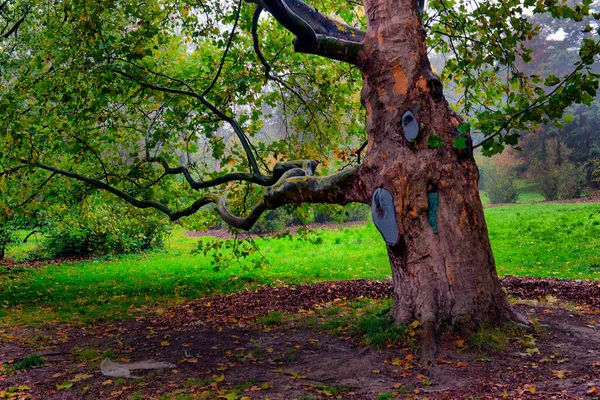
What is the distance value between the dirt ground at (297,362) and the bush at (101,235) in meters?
8.50

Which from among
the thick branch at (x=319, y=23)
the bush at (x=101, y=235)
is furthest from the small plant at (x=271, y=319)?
the bush at (x=101, y=235)

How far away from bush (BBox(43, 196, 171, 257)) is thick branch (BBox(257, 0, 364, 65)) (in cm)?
1038

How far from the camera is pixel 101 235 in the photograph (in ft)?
58.4

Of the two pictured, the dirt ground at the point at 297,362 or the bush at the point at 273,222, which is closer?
the dirt ground at the point at 297,362

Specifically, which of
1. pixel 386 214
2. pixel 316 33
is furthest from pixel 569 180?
pixel 386 214

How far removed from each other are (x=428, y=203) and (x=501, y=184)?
2688 centimetres

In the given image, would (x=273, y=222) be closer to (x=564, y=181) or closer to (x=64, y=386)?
(x=564, y=181)

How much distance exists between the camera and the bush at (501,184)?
29391 millimetres

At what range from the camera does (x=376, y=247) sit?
614 inches

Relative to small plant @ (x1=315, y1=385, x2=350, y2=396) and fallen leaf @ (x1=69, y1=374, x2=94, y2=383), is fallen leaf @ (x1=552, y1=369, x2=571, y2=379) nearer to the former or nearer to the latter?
small plant @ (x1=315, y1=385, x2=350, y2=396)

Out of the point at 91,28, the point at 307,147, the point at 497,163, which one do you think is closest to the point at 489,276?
the point at 307,147

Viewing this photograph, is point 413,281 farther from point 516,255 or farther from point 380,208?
point 516,255

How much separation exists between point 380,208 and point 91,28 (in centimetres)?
538

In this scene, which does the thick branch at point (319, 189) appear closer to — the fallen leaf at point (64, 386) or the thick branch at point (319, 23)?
the thick branch at point (319, 23)
